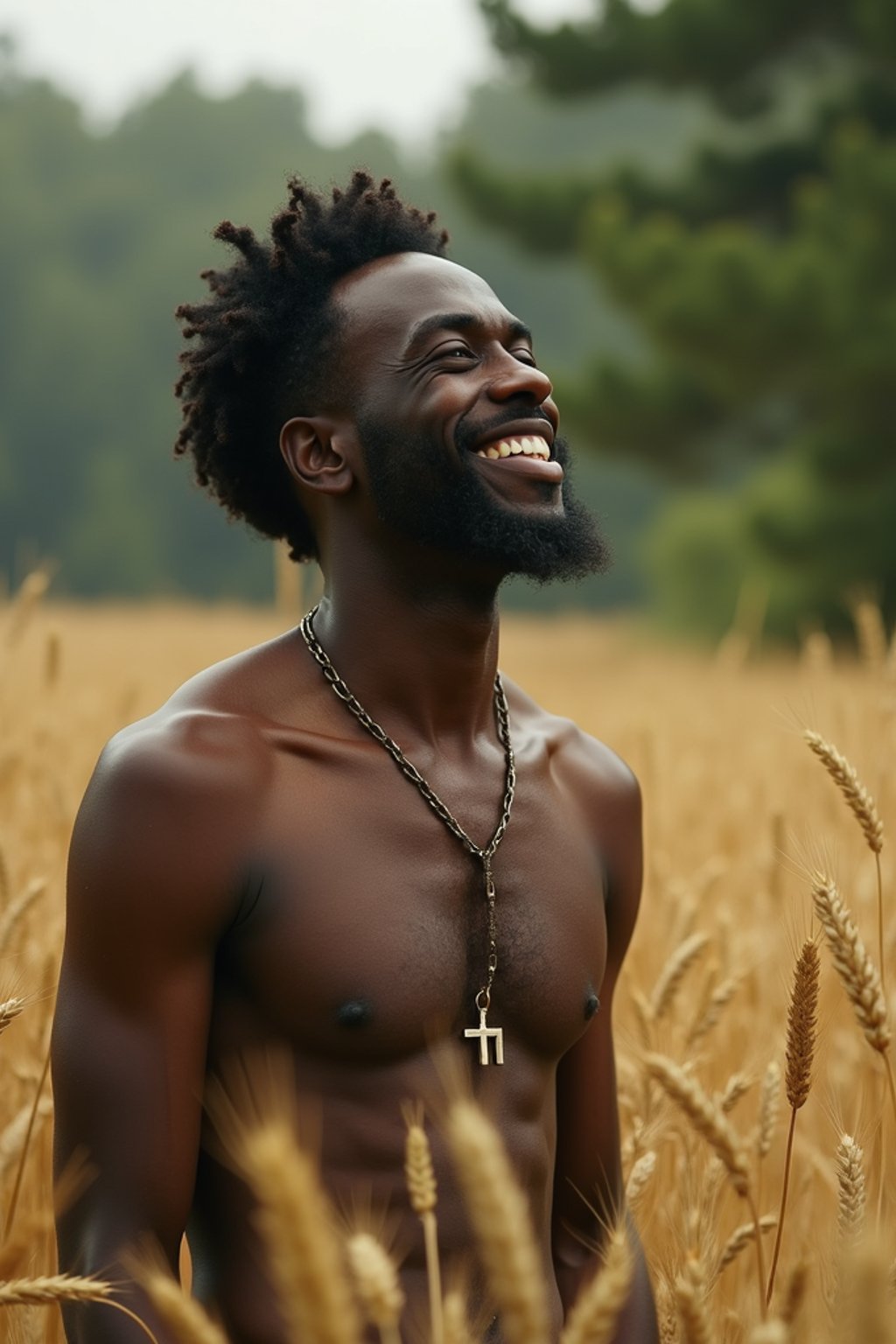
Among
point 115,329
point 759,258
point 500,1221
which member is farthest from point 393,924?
point 115,329

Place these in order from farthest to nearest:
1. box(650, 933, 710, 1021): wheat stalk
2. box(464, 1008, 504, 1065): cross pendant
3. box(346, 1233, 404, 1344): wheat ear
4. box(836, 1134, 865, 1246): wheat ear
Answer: box(650, 933, 710, 1021): wheat stalk
box(464, 1008, 504, 1065): cross pendant
box(836, 1134, 865, 1246): wheat ear
box(346, 1233, 404, 1344): wheat ear

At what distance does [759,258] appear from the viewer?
1159 centimetres

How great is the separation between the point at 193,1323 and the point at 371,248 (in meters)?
1.43

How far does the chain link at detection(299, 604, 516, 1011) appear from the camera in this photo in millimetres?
1725

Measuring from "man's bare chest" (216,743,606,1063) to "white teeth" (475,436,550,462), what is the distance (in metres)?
0.37

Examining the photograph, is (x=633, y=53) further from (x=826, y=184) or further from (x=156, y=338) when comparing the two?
(x=156, y=338)

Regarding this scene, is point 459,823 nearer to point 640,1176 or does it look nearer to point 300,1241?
point 640,1176

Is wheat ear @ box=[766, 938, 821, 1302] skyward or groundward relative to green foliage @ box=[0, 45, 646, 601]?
groundward

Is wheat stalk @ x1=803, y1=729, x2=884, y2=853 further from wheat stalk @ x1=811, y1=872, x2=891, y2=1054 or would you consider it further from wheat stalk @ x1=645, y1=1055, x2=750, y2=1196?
wheat stalk @ x1=645, y1=1055, x2=750, y2=1196

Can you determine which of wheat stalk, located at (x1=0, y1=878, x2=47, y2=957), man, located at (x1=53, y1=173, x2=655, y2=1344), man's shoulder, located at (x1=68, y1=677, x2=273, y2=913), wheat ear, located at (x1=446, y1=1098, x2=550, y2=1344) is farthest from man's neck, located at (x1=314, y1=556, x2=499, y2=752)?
wheat ear, located at (x1=446, y1=1098, x2=550, y2=1344)

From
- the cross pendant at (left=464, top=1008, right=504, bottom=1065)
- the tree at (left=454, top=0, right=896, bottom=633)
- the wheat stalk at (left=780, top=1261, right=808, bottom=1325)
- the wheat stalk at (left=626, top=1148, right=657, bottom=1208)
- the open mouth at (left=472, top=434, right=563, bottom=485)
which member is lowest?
the wheat stalk at (left=626, top=1148, right=657, bottom=1208)

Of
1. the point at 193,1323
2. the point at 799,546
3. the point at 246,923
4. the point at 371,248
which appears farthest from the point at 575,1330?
the point at 799,546

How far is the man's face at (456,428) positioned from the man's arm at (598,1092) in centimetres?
33

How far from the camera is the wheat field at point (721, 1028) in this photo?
120 centimetres
